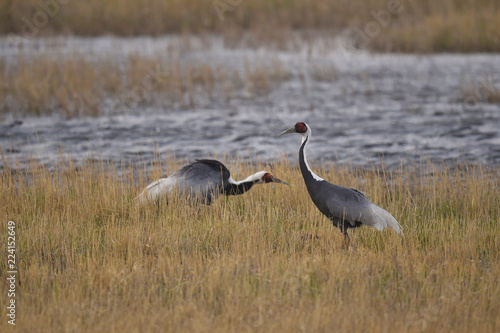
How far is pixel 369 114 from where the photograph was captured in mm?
12727

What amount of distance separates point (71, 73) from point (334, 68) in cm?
635

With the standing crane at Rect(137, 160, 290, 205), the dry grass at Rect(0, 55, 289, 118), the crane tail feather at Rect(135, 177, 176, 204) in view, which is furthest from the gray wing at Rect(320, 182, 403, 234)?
the dry grass at Rect(0, 55, 289, 118)

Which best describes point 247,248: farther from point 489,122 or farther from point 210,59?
point 210,59

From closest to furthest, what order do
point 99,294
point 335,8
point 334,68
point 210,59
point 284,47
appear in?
point 99,294 → point 334,68 → point 210,59 → point 284,47 → point 335,8

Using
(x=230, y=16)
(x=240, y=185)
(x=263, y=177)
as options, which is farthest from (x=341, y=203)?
(x=230, y=16)

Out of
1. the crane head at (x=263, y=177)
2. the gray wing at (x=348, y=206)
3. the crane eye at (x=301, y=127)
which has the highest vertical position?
the crane eye at (x=301, y=127)

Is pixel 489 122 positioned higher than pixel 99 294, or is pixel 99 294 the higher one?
pixel 489 122

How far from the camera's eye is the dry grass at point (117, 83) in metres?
12.7

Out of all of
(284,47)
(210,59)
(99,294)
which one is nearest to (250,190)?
(99,294)

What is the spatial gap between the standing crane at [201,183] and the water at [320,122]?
152 cm

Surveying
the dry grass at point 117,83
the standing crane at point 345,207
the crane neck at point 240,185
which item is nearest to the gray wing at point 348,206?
the standing crane at point 345,207

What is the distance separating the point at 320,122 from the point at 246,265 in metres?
7.75

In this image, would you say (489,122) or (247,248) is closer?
(247,248)

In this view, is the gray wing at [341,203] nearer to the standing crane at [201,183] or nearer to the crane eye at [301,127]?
the crane eye at [301,127]
